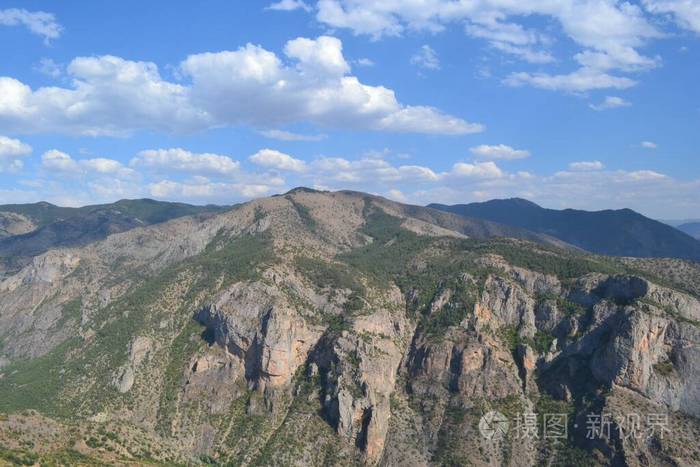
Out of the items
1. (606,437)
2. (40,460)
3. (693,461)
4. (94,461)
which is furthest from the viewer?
(606,437)

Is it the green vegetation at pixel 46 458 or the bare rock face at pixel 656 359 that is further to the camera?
the bare rock face at pixel 656 359

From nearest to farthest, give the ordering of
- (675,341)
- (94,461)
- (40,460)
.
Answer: (40,460) < (94,461) < (675,341)

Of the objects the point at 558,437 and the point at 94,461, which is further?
the point at 558,437

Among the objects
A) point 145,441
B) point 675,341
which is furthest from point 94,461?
point 675,341

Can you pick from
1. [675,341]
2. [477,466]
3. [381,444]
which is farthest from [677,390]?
[381,444]

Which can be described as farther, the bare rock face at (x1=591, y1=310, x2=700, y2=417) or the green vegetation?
the bare rock face at (x1=591, y1=310, x2=700, y2=417)

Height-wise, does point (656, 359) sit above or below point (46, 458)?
above

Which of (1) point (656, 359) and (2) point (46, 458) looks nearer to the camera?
(2) point (46, 458)

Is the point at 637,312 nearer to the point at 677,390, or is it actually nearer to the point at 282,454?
the point at 677,390

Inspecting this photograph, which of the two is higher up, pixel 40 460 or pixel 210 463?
pixel 40 460

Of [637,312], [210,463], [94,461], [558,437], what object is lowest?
[210,463]
